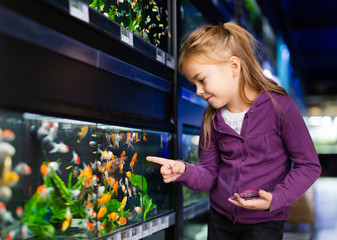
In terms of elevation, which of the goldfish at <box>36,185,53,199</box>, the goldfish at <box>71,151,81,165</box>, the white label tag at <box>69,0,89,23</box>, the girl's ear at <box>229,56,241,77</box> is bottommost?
the goldfish at <box>36,185,53,199</box>

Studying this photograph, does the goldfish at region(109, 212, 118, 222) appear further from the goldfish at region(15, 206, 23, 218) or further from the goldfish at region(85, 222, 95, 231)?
the goldfish at region(15, 206, 23, 218)

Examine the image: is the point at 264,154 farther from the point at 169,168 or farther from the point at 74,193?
the point at 74,193

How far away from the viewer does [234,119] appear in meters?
1.75

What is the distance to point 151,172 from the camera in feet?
6.83

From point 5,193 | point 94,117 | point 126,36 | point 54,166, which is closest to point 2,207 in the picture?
point 5,193

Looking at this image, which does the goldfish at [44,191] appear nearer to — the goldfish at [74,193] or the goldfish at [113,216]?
the goldfish at [74,193]

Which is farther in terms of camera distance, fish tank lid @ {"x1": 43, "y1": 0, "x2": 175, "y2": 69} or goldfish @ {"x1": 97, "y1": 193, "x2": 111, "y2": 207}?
goldfish @ {"x1": 97, "y1": 193, "x2": 111, "y2": 207}

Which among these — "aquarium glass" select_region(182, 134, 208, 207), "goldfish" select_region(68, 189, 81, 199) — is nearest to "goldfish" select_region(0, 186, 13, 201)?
"goldfish" select_region(68, 189, 81, 199)

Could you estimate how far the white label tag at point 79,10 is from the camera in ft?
4.32

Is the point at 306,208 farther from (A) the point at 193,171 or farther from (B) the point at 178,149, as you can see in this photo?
(A) the point at 193,171

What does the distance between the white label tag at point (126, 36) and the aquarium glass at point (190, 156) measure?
1095 mm

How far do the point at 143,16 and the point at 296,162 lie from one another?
3.76ft

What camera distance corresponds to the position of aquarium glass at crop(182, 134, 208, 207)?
108 inches

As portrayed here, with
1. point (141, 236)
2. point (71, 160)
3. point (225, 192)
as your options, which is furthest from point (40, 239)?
point (225, 192)
